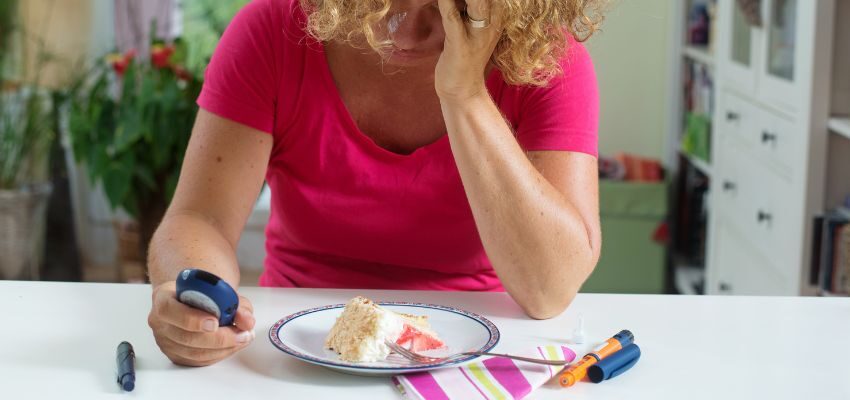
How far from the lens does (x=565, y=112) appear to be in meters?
1.29

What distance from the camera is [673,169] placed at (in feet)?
11.9

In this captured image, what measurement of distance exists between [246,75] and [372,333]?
18.9 inches

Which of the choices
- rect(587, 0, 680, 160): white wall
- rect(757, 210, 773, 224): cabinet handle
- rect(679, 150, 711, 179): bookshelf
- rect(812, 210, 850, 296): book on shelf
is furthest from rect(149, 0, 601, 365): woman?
rect(587, 0, 680, 160): white wall

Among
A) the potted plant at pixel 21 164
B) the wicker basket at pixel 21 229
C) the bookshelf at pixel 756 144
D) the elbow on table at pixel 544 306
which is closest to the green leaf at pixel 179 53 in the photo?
the potted plant at pixel 21 164

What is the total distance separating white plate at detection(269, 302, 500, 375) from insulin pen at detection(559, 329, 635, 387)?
83 mm

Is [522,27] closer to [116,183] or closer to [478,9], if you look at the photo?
[478,9]

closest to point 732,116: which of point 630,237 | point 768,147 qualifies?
point 768,147

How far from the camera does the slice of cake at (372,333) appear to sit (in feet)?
3.07

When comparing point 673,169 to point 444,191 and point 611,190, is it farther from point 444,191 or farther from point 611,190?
point 444,191

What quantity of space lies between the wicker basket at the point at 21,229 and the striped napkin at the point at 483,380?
2631mm

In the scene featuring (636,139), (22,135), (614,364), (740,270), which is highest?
(614,364)

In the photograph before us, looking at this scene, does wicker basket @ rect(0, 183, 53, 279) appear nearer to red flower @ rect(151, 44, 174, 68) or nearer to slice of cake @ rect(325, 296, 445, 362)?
red flower @ rect(151, 44, 174, 68)

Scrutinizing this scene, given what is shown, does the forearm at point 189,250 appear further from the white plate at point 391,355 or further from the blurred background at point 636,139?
the blurred background at point 636,139

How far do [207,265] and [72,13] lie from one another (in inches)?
107
